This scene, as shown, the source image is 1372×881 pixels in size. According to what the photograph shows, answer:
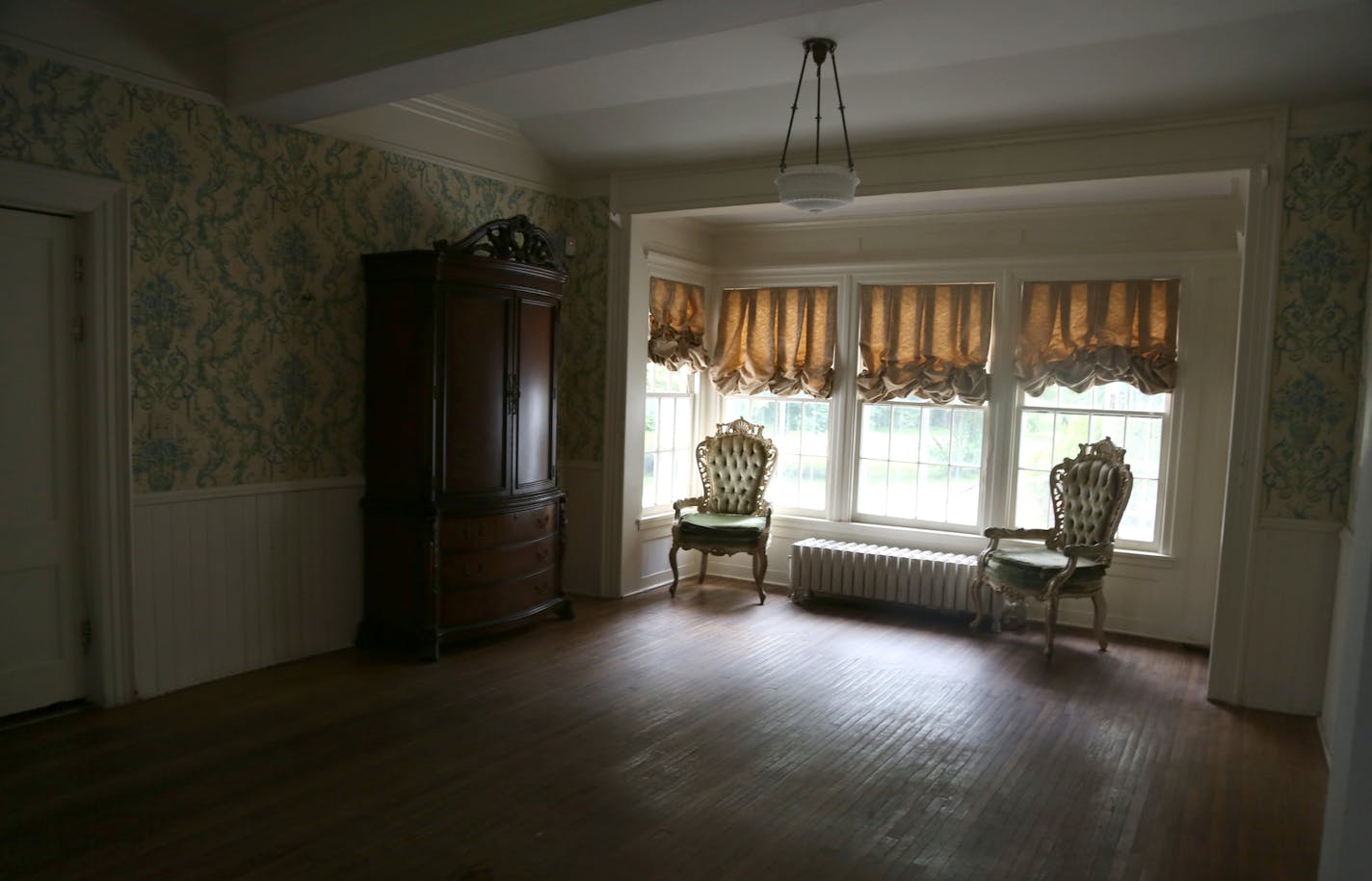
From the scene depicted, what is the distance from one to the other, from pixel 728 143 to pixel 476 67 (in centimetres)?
219

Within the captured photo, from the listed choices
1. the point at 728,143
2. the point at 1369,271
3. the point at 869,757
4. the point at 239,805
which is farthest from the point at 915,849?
the point at 728,143

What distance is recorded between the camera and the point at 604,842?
303cm

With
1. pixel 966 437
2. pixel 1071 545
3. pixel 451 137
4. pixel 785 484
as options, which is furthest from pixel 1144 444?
pixel 451 137

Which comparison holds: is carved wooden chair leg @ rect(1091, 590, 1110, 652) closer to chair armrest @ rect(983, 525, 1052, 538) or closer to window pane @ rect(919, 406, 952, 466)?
chair armrest @ rect(983, 525, 1052, 538)

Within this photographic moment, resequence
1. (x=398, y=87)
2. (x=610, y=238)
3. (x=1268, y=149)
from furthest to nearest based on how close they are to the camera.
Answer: (x=610, y=238) → (x=1268, y=149) → (x=398, y=87)

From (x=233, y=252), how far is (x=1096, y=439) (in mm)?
5338

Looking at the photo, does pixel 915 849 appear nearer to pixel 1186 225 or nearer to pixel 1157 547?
pixel 1157 547

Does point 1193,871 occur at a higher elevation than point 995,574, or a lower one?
lower

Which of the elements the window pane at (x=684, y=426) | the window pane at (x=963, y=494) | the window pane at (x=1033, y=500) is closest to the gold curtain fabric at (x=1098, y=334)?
the window pane at (x=1033, y=500)

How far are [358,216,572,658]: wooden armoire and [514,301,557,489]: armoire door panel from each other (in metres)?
0.01

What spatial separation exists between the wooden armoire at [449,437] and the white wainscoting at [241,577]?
163 millimetres

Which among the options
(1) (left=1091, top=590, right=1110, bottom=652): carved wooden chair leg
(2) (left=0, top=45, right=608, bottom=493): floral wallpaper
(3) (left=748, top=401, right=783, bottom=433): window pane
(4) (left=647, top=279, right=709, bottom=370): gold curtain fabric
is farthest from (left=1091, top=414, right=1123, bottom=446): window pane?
(2) (left=0, top=45, right=608, bottom=493): floral wallpaper

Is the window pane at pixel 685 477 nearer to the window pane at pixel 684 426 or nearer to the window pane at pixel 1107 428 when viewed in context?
the window pane at pixel 684 426

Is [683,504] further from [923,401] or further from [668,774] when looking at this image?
[668,774]
